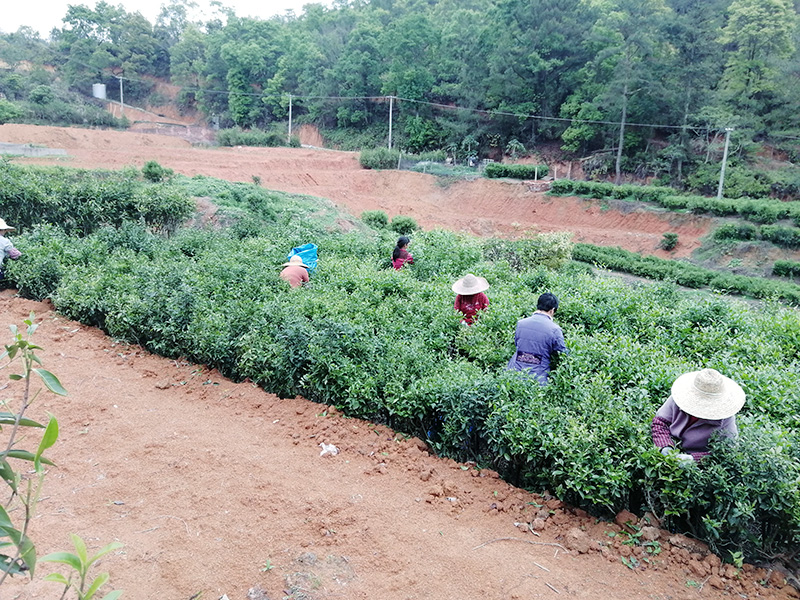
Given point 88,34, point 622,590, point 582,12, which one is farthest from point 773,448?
point 88,34

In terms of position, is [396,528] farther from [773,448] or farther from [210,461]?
[773,448]

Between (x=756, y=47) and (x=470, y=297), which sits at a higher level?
(x=756, y=47)

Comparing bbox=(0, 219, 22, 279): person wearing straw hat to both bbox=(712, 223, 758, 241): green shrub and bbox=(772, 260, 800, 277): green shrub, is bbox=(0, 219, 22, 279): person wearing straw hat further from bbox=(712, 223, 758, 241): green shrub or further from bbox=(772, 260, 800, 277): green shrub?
bbox=(712, 223, 758, 241): green shrub

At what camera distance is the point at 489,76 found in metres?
41.8

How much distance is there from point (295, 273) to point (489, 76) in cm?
A: 3803

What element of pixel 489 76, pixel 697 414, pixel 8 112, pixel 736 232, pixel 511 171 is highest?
pixel 489 76

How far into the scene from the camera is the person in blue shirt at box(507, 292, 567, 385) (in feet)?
18.1

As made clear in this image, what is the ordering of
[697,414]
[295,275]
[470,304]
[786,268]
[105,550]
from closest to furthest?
[105,550]
[697,414]
[470,304]
[295,275]
[786,268]

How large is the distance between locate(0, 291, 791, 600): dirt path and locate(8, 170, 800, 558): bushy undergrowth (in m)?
0.32

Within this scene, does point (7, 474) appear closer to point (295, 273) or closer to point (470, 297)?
point (470, 297)

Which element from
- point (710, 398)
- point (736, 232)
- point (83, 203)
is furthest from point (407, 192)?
point (710, 398)

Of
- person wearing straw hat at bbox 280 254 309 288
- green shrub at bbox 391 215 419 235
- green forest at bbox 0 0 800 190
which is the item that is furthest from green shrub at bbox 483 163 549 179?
person wearing straw hat at bbox 280 254 309 288

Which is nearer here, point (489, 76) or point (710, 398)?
point (710, 398)

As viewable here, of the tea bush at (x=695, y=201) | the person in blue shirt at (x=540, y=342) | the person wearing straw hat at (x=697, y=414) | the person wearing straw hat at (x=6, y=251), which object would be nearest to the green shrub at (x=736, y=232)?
the tea bush at (x=695, y=201)
